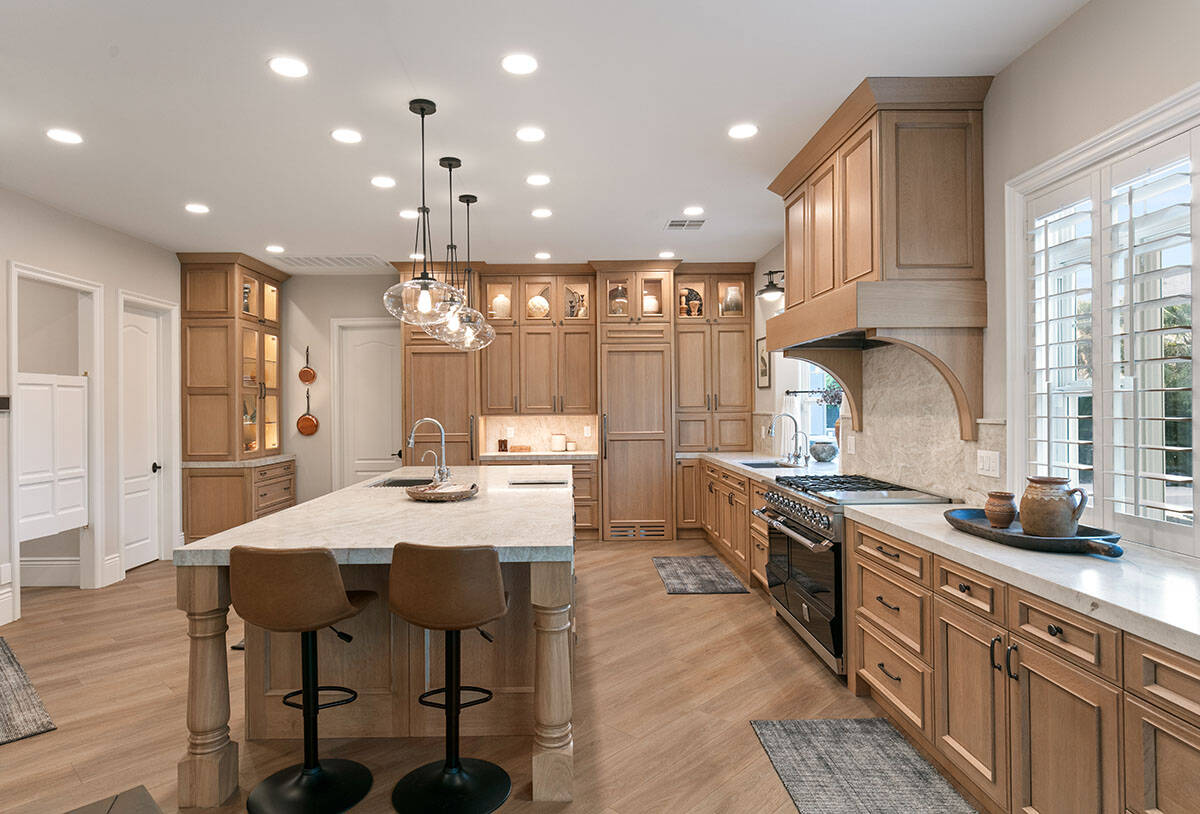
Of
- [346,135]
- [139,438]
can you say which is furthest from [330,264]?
[346,135]

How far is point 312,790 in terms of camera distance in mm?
2312

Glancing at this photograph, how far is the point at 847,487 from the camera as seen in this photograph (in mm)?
3514

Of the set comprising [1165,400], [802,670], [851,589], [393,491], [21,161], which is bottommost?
[802,670]

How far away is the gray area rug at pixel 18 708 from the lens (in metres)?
2.83

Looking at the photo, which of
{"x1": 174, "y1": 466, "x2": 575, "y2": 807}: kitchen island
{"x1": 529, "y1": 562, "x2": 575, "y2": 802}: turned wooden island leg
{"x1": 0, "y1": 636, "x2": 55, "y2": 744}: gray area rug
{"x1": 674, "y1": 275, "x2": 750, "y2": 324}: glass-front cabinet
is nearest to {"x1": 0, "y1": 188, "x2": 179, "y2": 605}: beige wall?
{"x1": 0, "y1": 636, "x2": 55, "y2": 744}: gray area rug

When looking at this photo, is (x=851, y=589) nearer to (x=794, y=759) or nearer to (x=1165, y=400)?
(x=794, y=759)

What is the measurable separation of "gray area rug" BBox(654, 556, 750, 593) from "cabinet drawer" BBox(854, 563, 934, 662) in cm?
193

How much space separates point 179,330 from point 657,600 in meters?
4.95

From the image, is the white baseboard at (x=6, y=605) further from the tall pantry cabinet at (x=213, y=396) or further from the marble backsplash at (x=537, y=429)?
the marble backsplash at (x=537, y=429)

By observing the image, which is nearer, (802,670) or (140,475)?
(802,670)

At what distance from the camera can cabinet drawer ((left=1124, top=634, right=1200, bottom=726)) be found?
138 centimetres

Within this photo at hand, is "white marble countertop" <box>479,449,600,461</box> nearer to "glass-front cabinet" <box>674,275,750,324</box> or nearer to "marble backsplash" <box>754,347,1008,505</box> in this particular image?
"glass-front cabinet" <box>674,275,750,324</box>

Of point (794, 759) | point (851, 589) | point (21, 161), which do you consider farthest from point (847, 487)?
point (21, 161)

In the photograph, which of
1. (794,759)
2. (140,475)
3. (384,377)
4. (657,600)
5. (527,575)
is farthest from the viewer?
(384,377)
